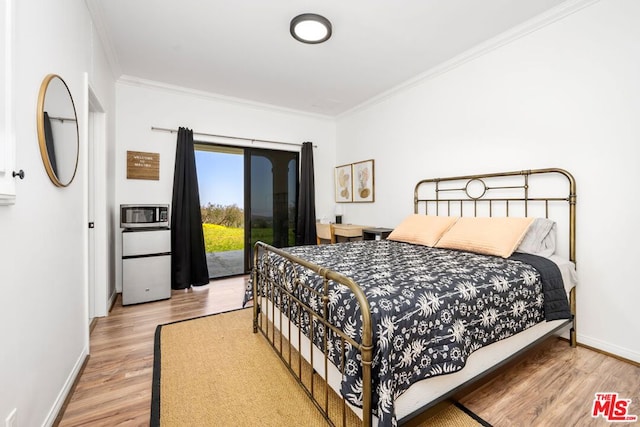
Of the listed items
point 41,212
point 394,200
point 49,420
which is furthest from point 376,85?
point 49,420

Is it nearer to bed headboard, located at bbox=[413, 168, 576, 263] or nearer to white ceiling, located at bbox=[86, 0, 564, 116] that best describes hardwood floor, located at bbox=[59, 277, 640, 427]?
bed headboard, located at bbox=[413, 168, 576, 263]

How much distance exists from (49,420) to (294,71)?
349cm

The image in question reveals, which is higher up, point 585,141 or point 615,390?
point 585,141

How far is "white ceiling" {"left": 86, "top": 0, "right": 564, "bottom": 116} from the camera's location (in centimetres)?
237

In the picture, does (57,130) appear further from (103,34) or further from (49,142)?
(103,34)

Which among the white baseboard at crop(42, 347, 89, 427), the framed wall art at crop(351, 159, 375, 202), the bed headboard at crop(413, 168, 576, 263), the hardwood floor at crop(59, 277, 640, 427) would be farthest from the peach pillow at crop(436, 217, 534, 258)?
the white baseboard at crop(42, 347, 89, 427)

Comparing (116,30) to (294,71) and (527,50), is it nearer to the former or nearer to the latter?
(294,71)

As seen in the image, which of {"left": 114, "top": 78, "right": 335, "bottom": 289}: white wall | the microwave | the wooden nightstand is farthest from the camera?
the wooden nightstand

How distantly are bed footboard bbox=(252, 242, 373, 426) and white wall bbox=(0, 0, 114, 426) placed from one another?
1213 millimetres

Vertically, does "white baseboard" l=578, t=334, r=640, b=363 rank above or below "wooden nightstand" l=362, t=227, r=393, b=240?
below

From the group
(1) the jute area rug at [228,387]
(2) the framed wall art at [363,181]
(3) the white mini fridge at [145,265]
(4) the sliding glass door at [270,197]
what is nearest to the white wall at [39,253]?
(1) the jute area rug at [228,387]

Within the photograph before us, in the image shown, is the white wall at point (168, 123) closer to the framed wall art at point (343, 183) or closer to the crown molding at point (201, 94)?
the crown molding at point (201, 94)

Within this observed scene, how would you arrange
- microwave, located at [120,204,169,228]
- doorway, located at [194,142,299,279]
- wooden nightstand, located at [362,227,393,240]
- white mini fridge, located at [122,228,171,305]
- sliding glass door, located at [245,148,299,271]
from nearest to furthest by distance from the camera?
white mini fridge, located at [122,228,171,305] < microwave, located at [120,204,169,228] < wooden nightstand, located at [362,227,393,240] < doorway, located at [194,142,299,279] < sliding glass door, located at [245,148,299,271]

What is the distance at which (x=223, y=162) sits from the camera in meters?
4.46
